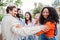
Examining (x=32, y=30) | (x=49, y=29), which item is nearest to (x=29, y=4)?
(x=49, y=29)

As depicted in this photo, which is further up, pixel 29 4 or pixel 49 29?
pixel 29 4

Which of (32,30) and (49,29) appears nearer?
(32,30)

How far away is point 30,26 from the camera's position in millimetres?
1113

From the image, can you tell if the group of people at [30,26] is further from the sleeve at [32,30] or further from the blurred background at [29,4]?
the blurred background at [29,4]

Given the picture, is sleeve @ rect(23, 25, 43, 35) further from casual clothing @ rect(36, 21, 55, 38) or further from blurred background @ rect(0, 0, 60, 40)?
blurred background @ rect(0, 0, 60, 40)

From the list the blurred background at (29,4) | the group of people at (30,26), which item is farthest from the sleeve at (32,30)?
the blurred background at (29,4)

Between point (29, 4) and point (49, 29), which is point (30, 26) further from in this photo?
point (29, 4)

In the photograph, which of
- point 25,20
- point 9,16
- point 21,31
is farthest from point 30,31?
point 25,20

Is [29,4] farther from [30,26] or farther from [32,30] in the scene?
[32,30]

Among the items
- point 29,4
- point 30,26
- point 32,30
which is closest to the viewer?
point 32,30

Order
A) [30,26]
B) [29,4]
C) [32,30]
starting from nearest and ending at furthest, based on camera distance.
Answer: [32,30], [30,26], [29,4]

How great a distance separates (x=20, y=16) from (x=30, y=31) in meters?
2.24

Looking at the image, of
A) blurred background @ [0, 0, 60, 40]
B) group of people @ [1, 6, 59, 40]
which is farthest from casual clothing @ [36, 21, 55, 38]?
blurred background @ [0, 0, 60, 40]

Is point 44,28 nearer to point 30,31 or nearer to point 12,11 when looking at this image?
point 30,31
